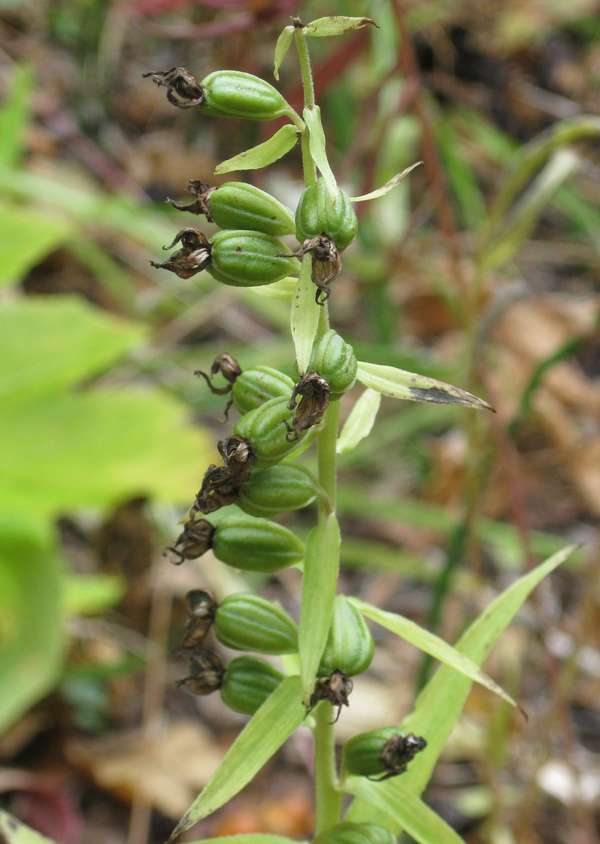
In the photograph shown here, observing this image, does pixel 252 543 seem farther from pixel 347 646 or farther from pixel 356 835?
pixel 356 835

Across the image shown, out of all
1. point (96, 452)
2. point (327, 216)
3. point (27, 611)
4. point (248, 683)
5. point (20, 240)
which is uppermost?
point (327, 216)

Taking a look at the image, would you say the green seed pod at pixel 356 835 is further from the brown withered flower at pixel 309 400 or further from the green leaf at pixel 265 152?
the green leaf at pixel 265 152

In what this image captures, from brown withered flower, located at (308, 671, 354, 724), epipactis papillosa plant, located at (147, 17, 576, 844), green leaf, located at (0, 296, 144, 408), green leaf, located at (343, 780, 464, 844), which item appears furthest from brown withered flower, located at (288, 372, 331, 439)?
green leaf, located at (0, 296, 144, 408)

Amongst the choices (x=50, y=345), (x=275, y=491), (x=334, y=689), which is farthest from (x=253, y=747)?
(x=50, y=345)

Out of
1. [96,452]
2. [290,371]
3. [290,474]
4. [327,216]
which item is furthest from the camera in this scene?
[96,452]

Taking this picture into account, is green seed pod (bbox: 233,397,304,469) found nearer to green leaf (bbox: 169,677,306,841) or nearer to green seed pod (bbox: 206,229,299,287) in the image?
green seed pod (bbox: 206,229,299,287)

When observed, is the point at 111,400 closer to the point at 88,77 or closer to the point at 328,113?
the point at 328,113

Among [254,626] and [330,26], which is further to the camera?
[254,626]

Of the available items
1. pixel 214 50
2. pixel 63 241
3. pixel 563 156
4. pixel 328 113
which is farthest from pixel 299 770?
pixel 214 50

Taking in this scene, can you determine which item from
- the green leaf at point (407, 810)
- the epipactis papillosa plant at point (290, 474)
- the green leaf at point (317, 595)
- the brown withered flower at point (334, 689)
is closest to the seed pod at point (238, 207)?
the epipactis papillosa plant at point (290, 474)
